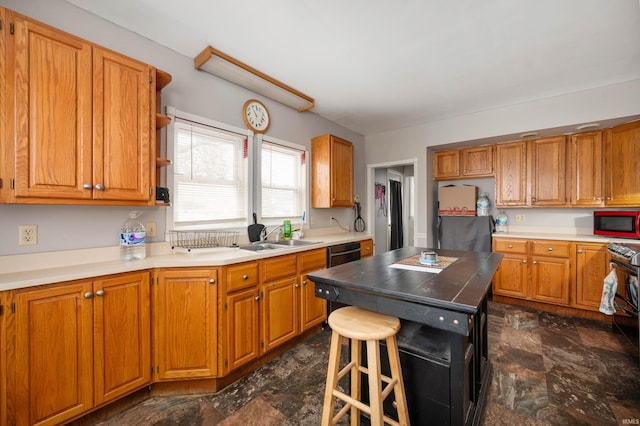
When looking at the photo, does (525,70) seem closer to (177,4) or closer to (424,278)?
(424,278)

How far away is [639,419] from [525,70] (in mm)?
2764

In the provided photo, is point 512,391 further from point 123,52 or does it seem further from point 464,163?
point 123,52

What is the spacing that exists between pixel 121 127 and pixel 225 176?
3.28 ft

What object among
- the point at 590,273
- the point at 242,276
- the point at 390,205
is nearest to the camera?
the point at 242,276

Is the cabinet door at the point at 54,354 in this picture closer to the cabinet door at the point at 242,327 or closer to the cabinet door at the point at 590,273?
the cabinet door at the point at 242,327

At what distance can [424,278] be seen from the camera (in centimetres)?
147

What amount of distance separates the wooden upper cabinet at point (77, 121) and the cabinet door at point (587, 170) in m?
4.47

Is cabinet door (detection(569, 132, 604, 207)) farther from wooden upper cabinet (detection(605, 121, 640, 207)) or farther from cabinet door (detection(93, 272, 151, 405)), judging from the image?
cabinet door (detection(93, 272, 151, 405))

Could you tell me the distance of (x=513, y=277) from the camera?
11.3ft

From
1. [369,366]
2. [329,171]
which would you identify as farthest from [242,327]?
[329,171]

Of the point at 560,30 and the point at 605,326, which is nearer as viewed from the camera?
the point at 560,30

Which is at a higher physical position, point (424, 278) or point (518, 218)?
point (518, 218)

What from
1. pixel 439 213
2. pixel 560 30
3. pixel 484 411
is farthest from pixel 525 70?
pixel 484 411

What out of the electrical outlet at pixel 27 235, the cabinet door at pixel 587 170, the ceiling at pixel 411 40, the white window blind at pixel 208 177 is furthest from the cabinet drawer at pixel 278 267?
the cabinet door at pixel 587 170
